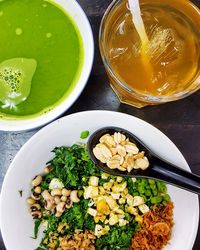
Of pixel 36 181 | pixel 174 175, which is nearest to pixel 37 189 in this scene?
pixel 36 181

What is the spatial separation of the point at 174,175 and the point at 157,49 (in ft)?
1.51

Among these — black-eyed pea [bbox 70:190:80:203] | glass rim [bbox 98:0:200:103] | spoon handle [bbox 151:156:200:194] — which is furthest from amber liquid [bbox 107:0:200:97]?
black-eyed pea [bbox 70:190:80:203]

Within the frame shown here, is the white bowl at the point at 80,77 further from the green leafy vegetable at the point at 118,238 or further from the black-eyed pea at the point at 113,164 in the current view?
the green leafy vegetable at the point at 118,238

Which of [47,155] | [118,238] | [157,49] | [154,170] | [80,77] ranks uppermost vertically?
[157,49]

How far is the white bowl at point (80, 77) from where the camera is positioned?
2.10m

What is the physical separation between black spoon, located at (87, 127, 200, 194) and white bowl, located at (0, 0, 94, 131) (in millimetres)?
161

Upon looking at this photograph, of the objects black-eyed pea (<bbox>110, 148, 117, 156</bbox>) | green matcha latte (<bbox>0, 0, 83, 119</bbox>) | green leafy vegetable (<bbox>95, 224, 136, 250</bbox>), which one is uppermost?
green matcha latte (<bbox>0, 0, 83, 119</bbox>)

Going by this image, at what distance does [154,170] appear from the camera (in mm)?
2131

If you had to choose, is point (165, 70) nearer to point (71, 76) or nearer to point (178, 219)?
point (71, 76)

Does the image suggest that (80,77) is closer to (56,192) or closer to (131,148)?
(131,148)

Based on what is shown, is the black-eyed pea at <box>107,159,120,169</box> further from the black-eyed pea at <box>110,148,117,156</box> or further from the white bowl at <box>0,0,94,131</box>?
the white bowl at <box>0,0,94,131</box>

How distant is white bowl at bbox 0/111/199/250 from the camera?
2.13 meters

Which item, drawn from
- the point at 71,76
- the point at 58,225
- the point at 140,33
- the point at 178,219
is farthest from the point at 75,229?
the point at 140,33

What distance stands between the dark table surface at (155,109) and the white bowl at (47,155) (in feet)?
0.40
